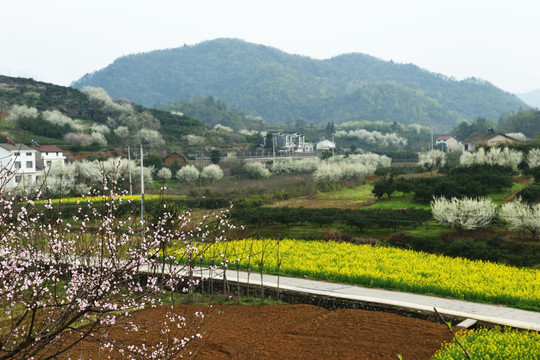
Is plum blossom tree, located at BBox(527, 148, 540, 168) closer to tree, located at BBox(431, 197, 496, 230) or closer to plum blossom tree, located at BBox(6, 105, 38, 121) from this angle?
tree, located at BBox(431, 197, 496, 230)

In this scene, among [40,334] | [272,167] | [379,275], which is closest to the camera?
[40,334]

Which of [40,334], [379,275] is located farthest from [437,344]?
[40,334]

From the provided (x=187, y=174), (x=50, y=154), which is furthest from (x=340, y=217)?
(x=50, y=154)

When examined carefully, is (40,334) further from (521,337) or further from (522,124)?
(522,124)

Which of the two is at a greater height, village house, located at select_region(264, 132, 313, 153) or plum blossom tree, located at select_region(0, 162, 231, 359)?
village house, located at select_region(264, 132, 313, 153)

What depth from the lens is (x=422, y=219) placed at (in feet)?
91.4

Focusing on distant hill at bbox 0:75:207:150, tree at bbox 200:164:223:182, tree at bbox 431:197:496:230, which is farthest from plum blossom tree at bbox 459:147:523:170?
distant hill at bbox 0:75:207:150

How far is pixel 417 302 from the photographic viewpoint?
43.6 ft

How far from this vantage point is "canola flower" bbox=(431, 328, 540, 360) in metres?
8.03

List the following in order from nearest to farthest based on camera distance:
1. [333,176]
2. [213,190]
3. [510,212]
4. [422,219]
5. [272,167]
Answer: [510,212] < [422,219] < [213,190] < [333,176] < [272,167]

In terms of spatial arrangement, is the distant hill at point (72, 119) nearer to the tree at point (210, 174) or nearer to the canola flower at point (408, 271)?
the tree at point (210, 174)

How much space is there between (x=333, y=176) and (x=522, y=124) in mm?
80258

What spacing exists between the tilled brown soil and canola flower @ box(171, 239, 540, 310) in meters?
1.86

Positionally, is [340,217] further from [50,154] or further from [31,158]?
[50,154]
